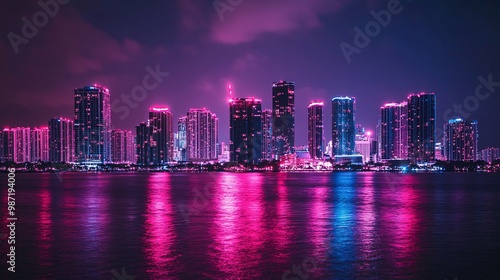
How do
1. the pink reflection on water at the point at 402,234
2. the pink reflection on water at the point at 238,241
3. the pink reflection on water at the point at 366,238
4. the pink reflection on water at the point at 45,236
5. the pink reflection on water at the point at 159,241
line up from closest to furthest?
the pink reflection on water at the point at 159,241 → the pink reflection on water at the point at 238,241 → the pink reflection on water at the point at 366,238 → the pink reflection on water at the point at 402,234 → the pink reflection on water at the point at 45,236

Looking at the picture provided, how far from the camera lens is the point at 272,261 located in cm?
2278

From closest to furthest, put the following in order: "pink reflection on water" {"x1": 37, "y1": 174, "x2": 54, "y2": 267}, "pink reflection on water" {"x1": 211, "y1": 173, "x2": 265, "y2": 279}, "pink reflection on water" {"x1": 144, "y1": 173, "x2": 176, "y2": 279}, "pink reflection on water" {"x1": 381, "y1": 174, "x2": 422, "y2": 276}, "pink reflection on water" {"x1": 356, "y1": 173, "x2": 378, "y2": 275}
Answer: "pink reflection on water" {"x1": 144, "y1": 173, "x2": 176, "y2": 279} < "pink reflection on water" {"x1": 211, "y1": 173, "x2": 265, "y2": 279} < "pink reflection on water" {"x1": 356, "y1": 173, "x2": 378, "y2": 275} < "pink reflection on water" {"x1": 381, "y1": 174, "x2": 422, "y2": 276} < "pink reflection on water" {"x1": 37, "y1": 174, "x2": 54, "y2": 267}

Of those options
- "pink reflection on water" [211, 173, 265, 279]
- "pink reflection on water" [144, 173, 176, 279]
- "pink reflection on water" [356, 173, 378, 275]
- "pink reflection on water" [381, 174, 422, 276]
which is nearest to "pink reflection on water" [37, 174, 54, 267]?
"pink reflection on water" [144, 173, 176, 279]

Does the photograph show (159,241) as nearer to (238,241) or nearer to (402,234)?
(238,241)

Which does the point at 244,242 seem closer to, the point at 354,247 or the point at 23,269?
the point at 354,247

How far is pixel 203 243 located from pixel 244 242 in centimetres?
234

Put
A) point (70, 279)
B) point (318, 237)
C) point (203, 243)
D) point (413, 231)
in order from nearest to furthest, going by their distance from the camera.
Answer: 1. point (70, 279)
2. point (203, 243)
3. point (318, 237)
4. point (413, 231)

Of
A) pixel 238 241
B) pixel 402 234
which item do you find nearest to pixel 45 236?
pixel 238 241

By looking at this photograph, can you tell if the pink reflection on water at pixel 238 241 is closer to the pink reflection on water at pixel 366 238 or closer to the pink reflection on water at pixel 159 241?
the pink reflection on water at pixel 159 241

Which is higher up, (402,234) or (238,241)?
(238,241)

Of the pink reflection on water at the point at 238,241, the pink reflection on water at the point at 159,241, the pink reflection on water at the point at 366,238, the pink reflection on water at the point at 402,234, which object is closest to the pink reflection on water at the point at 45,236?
the pink reflection on water at the point at 159,241

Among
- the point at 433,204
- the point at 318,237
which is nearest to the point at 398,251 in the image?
the point at 318,237

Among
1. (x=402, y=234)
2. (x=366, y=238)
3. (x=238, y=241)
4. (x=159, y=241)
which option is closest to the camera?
(x=159, y=241)

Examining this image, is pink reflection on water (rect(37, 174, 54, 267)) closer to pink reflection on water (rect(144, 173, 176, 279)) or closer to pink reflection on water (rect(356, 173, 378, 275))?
pink reflection on water (rect(144, 173, 176, 279))
